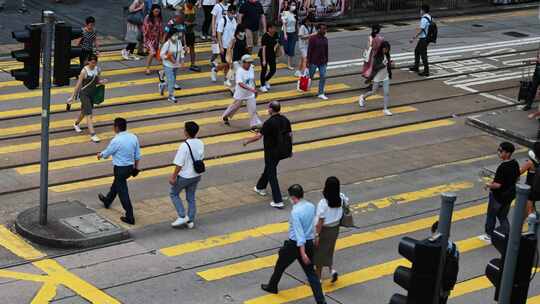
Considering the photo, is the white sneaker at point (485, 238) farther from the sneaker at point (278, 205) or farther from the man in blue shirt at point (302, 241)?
the man in blue shirt at point (302, 241)

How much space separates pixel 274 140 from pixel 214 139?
393cm

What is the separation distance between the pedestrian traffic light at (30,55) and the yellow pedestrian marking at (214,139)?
336 cm

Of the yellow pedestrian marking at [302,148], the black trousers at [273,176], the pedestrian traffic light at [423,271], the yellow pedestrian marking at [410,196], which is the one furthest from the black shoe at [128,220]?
the pedestrian traffic light at [423,271]

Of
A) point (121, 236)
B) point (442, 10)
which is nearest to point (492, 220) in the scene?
point (121, 236)

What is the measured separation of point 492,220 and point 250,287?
3821 millimetres

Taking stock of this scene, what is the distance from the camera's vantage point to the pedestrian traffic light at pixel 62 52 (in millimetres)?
14125

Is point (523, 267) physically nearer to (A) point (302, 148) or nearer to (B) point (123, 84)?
(A) point (302, 148)

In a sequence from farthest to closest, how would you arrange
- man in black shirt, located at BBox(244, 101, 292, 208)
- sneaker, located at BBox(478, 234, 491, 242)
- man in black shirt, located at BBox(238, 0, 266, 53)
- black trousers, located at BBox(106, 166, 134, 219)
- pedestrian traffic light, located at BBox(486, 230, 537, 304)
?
man in black shirt, located at BBox(238, 0, 266, 53) → man in black shirt, located at BBox(244, 101, 292, 208) → sneaker, located at BBox(478, 234, 491, 242) → black trousers, located at BBox(106, 166, 134, 219) → pedestrian traffic light, located at BBox(486, 230, 537, 304)

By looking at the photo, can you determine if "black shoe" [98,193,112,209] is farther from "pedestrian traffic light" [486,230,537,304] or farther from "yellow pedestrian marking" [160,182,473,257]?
"pedestrian traffic light" [486,230,537,304]

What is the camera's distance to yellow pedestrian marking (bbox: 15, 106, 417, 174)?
1762 cm

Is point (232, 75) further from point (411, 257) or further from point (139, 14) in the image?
point (411, 257)

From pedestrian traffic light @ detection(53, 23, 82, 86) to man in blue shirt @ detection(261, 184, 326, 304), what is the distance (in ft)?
12.4

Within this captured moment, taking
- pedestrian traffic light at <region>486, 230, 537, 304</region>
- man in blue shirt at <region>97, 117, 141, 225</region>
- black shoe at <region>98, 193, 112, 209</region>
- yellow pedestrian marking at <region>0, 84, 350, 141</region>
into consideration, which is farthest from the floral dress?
pedestrian traffic light at <region>486, 230, 537, 304</region>

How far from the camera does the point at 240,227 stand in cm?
1536
